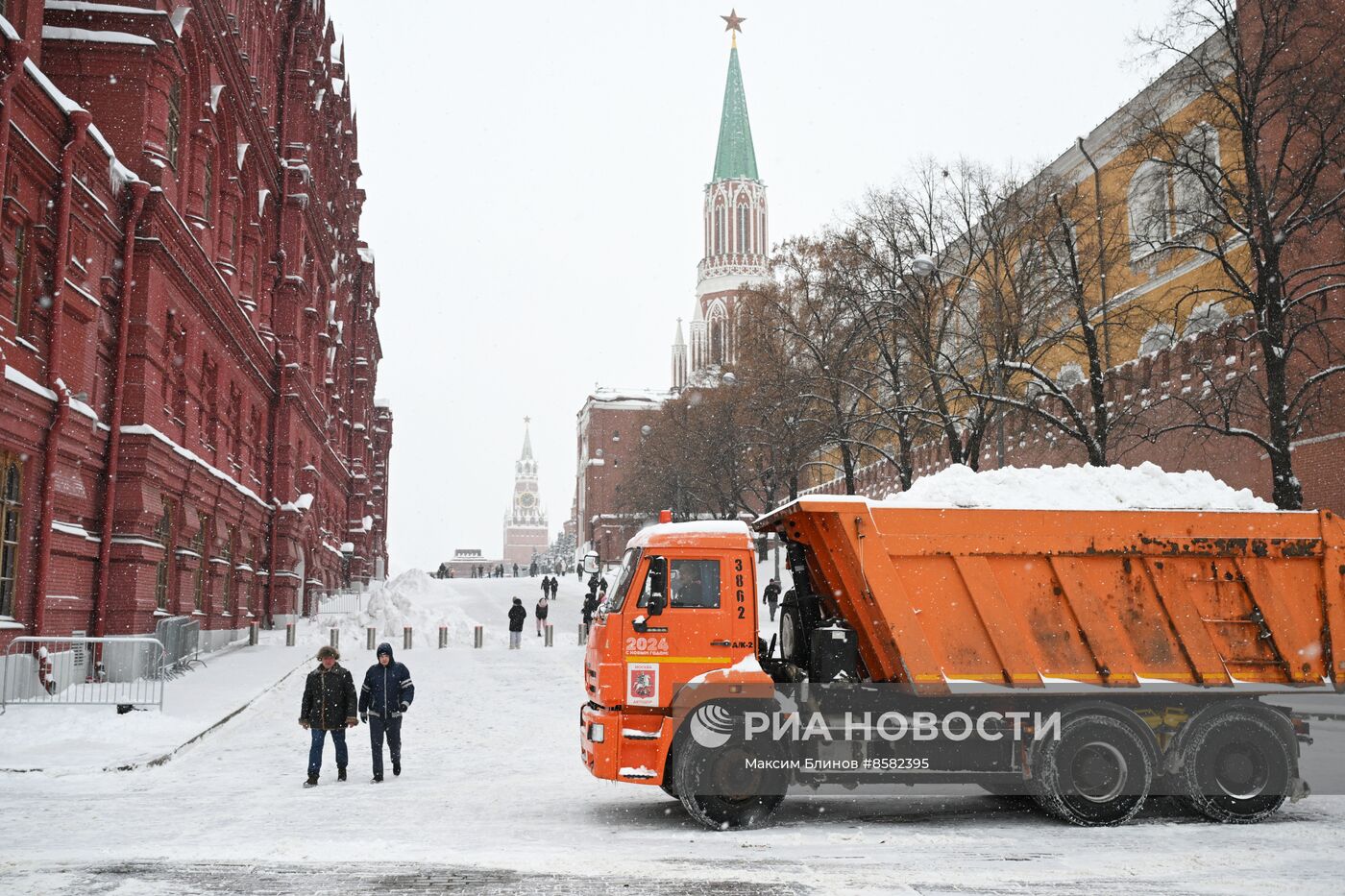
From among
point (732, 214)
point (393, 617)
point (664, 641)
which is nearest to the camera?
point (664, 641)

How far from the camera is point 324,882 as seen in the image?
845 centimetres

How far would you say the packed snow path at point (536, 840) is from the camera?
339 inches

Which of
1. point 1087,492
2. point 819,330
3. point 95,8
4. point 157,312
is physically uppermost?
point 95,8

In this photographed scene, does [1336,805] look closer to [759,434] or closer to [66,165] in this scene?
[66,165]

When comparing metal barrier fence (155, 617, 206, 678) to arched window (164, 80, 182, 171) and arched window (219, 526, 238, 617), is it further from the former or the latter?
arched window (164, 80, 182, 171)

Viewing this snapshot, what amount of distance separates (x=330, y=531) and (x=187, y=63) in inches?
1340

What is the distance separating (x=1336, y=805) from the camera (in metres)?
12.1

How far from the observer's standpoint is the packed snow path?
28.3 ft

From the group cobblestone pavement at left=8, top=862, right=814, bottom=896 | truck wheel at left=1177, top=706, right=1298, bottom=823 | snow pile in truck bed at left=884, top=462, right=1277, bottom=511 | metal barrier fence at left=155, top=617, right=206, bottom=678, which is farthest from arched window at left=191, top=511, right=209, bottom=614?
truck wheel at left=1177, top=706, right=1298, bottom=823

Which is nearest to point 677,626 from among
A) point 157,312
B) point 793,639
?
point 793,639

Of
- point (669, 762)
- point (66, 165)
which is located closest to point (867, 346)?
point (66, 165)

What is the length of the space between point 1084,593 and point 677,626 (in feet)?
13.0

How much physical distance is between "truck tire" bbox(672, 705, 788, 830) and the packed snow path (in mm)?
191

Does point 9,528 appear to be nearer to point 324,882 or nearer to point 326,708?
point 326,708
